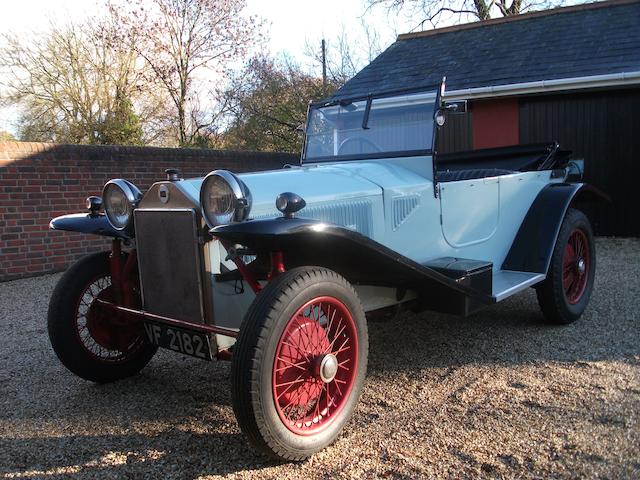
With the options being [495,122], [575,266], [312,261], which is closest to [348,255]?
[312,261]

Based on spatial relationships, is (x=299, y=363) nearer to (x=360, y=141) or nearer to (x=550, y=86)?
(x=360, y=141)

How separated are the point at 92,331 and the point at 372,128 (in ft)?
7.44

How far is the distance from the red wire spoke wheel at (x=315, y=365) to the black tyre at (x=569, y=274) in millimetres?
2182

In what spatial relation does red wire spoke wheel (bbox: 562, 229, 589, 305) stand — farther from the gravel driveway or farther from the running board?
the running board

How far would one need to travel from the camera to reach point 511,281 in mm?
3773

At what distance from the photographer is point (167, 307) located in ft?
9.25

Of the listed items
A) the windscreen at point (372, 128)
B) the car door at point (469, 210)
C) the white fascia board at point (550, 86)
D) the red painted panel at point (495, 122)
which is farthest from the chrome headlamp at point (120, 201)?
the red painted panel at point (495, 122)

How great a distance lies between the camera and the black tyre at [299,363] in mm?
2123

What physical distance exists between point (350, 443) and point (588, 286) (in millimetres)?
3013

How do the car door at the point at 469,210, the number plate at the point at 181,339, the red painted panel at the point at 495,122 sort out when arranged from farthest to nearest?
the red painted panel at the point at 495,122, the car door at the point at 469,210, the number plate at the point at 181,339

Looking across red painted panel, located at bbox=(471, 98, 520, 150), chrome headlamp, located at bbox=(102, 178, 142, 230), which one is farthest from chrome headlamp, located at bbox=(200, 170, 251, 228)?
red painted panel, located at bbox=(471, 98, 520, 150)

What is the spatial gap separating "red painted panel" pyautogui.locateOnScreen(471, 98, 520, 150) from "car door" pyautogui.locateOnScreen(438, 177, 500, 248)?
569cm

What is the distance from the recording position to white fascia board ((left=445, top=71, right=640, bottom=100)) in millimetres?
7578

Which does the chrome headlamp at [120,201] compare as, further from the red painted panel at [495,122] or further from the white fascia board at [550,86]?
the red painted panel at [495,122]
